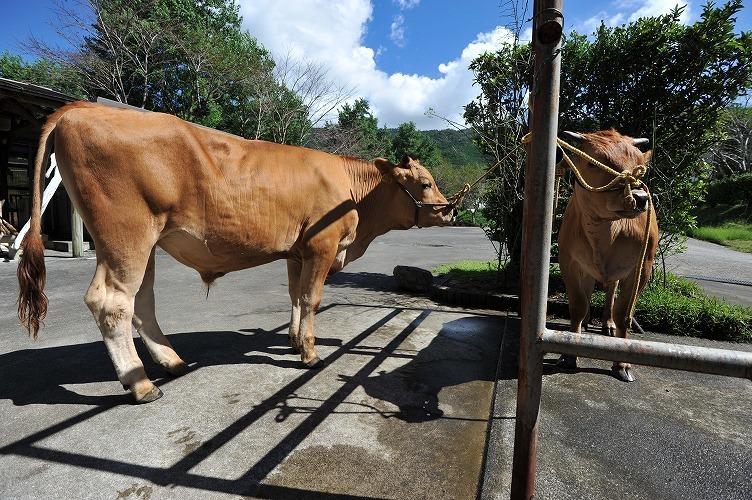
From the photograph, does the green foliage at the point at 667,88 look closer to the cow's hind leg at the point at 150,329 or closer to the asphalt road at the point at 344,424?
the asphalt road at the point at 344,424

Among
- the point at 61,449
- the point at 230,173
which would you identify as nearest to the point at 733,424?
the point at 230,173

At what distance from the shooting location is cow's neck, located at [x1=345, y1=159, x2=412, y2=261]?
427 cm

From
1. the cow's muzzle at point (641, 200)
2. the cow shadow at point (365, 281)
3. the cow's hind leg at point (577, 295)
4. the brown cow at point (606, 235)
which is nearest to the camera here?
the cow's muzzle at point (641, 200)

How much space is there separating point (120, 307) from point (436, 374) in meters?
2.58

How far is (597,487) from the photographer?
7.27 ft

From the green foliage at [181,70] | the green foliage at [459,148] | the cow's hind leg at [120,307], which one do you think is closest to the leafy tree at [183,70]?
the green foliage at [181,70]

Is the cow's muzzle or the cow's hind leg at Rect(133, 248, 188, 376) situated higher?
the cow's muzzle

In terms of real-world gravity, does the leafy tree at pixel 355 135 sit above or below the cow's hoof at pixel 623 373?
above

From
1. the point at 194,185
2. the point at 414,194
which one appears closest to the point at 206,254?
the point at 194,185

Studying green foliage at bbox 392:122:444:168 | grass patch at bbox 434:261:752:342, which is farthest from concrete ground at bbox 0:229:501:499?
green foliage at bbox 392:122:444:168

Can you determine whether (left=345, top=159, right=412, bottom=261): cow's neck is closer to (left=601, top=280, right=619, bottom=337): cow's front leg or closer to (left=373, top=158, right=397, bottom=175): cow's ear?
(left=373, top=158, right=397, bottom=175): cow's ear

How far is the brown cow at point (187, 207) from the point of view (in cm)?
280

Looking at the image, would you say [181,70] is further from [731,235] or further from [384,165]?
[731,235]

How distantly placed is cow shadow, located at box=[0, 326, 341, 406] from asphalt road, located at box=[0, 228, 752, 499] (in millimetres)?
20
